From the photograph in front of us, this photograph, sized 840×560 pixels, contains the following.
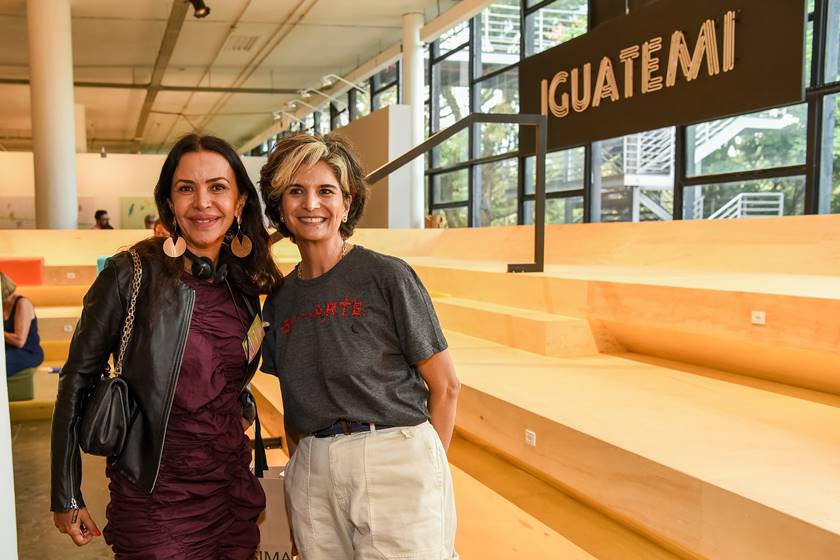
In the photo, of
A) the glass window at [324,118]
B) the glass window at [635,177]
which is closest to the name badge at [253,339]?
the glass window at [635,177]

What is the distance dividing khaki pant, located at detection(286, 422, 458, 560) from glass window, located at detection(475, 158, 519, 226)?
834 cm

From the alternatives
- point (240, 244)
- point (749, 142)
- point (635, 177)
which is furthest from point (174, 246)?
point (635, 177)

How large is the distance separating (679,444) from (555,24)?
787 cm

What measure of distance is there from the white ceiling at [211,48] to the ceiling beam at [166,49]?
0.12 m

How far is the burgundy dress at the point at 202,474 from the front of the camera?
133cm

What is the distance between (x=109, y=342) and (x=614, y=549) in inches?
62.0

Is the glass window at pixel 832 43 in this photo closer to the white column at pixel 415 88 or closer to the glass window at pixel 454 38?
the glass window at pixel 454 38

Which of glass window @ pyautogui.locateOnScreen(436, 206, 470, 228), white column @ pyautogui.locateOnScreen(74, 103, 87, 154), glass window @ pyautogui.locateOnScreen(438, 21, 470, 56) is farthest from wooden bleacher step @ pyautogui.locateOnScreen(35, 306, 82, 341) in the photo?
white column @ pyautogui.locateOnScreen(74, 103, 87, 154)

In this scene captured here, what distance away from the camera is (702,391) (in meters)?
2.44

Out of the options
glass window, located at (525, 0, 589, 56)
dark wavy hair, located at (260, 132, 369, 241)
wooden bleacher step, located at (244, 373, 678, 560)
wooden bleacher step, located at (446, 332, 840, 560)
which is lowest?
wooden bleacher step, located at (244, 373, 678, 560)

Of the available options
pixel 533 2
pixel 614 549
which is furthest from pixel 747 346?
pixel 533 2

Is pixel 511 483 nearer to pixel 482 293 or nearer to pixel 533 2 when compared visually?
pixel 482 293

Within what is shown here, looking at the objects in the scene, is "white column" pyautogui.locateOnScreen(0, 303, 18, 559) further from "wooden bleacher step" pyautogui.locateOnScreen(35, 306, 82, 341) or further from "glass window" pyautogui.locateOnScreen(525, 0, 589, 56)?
"glass window" pyautogui.locateOnScreen(525, 0, 589, 56)

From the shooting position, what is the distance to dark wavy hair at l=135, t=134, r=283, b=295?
1429 mm
